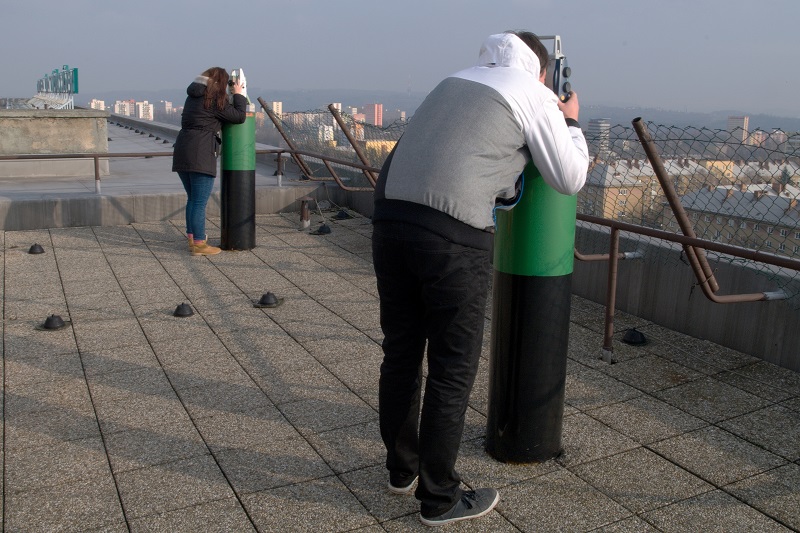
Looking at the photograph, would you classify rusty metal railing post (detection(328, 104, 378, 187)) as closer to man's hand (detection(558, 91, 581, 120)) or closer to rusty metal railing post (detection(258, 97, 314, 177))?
rusty metal railing post (detection(258, 97, 314, 177))

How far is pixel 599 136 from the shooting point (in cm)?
532

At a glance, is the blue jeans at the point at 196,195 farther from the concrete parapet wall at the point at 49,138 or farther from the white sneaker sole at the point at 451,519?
the concrete parapet wall at the point at 49,138

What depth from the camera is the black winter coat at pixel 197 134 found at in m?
7.48

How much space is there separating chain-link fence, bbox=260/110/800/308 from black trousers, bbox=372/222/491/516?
1944 millimetres

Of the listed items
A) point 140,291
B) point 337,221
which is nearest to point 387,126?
point 337,221

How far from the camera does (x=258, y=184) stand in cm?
1093

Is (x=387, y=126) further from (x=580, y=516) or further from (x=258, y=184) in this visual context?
(x=580, y=516)

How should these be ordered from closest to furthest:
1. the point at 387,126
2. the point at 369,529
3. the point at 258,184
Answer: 1. the point at 369,529
2. the point at 387,126
3. the point at 258,184

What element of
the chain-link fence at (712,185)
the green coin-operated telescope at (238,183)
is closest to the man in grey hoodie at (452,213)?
the chain-link fence at (712,185)

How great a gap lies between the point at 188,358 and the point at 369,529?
2.28 meters

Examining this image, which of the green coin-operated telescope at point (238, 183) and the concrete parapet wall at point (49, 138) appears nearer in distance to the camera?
the green coin-operated telescope at point (238, 183)

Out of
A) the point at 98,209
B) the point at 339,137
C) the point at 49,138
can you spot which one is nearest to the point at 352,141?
the point at 339,137

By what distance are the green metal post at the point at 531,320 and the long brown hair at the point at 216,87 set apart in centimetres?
479

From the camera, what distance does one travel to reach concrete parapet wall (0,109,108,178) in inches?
485
